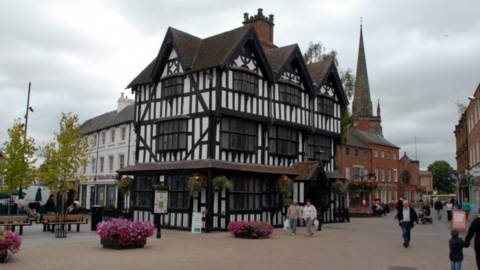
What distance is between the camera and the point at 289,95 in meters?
27.3

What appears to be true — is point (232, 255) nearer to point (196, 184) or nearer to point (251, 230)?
point (251, 230)

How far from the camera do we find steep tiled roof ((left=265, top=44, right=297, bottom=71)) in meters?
26.6

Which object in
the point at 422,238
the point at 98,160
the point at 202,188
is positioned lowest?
the point at 422,238

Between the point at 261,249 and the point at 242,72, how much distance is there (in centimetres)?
1182

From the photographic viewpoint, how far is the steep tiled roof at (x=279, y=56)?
87.2ft

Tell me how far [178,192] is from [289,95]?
9273 millimetres

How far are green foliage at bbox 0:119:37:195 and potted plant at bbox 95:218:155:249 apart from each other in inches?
423

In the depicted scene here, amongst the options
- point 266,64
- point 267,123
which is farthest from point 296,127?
point 266,64

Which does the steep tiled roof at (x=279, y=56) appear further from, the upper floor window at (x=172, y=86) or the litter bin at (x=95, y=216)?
the litter bin at (x=95, y=216)

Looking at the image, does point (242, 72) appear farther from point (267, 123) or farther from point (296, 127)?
point (296, 127)

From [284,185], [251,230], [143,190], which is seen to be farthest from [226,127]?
[251,230]

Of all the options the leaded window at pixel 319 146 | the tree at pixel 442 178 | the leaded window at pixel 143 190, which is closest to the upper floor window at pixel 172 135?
the leaded window at pixel 143 190

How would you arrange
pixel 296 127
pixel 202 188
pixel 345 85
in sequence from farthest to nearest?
pixel 345 85 < pixel 296 127 < pixel 202 188

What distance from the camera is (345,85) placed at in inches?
1452
